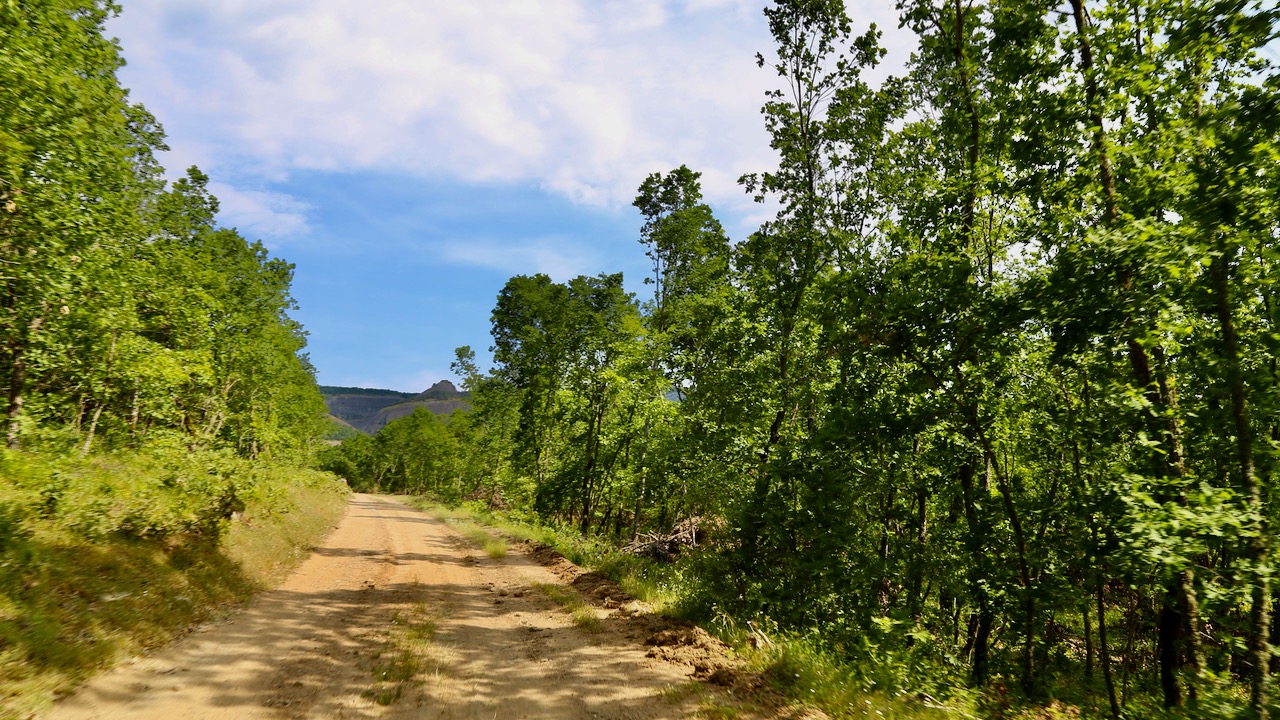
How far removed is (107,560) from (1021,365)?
1591cm

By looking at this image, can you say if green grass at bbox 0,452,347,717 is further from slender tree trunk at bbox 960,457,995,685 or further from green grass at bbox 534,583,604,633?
slender tree trunk at bbox 960,457,995,685

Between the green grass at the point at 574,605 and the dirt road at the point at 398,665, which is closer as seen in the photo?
the dirt road at the point at 398,665

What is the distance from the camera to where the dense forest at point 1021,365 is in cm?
627

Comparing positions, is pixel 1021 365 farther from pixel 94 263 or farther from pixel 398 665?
pixel 94 263

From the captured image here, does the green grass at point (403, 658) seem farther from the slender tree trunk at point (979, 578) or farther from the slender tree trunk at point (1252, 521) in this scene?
the slender tree trunk at point (979, 578)

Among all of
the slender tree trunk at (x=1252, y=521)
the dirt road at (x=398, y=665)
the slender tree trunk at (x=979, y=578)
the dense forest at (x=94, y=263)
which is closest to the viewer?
the slender tree trunk at (x=1252, y=521)

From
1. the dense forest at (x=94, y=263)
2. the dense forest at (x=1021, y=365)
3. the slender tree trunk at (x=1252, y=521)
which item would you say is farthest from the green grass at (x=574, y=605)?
the dense forest at (x=94, y=263)

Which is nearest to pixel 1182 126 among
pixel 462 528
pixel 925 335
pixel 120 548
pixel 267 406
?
pixel 925 335

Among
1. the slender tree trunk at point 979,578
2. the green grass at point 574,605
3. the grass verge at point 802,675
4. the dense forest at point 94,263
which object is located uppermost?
the dense forest at point 94,263

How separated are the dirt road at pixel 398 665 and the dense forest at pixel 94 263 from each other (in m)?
8.20

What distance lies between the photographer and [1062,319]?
7105 millimetres

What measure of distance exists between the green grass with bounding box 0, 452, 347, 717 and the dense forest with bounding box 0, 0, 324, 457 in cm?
292

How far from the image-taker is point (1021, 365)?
1027 cm

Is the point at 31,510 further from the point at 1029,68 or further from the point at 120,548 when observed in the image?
the point at 1029,68
